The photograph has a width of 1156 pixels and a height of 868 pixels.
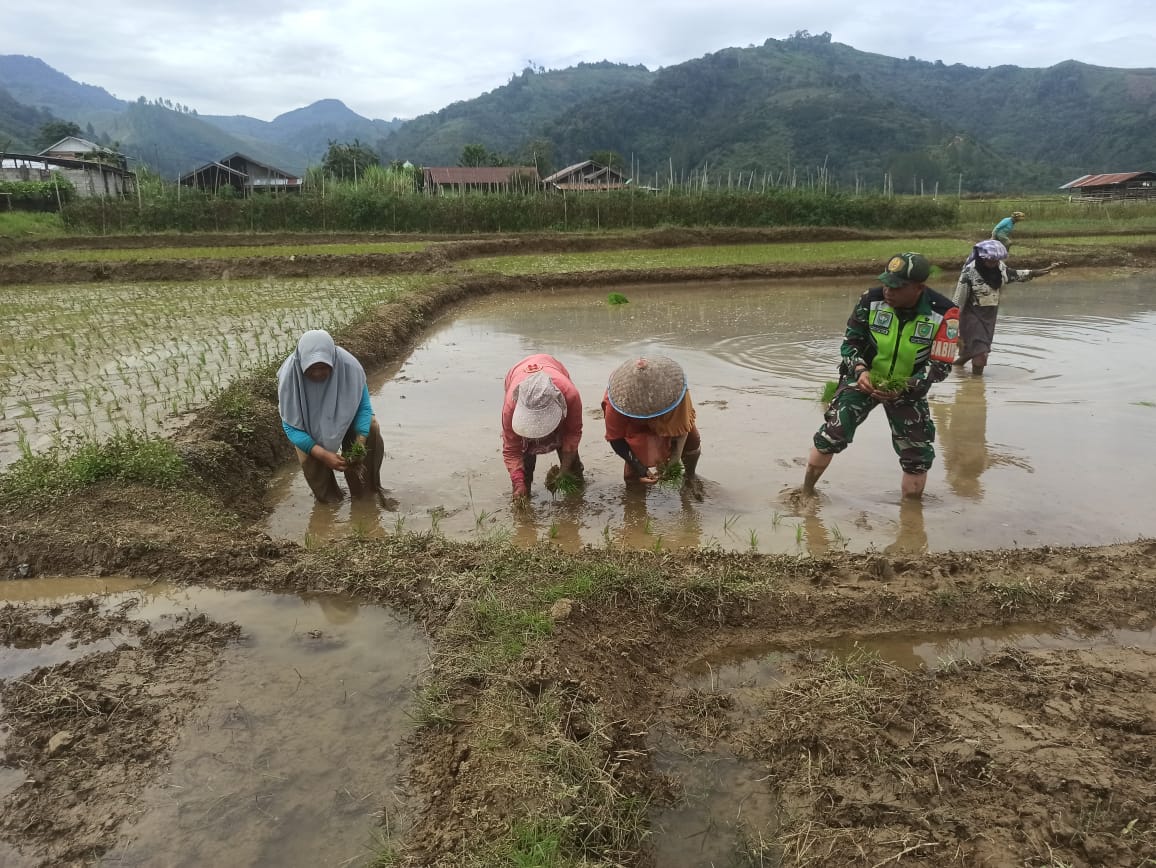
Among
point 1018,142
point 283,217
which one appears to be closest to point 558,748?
point 283,217

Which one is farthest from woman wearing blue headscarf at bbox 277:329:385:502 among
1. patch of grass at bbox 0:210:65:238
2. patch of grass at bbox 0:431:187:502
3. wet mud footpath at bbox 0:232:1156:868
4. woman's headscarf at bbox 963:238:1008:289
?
patch of grass at bbox 0:210:65:238

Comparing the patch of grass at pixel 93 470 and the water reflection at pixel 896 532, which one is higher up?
the patch of grass at pixel 93 470

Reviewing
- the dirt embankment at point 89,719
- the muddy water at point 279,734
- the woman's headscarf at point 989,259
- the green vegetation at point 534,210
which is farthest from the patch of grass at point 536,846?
the green vegetation at point 534,210

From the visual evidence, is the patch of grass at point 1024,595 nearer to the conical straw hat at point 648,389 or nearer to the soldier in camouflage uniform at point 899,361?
the soldier in camouflage uniform at point 899,361

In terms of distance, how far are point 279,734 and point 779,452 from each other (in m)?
4.17

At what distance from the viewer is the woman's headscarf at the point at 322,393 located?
4.51 metres

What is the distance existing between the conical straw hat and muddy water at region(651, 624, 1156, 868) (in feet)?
4.74

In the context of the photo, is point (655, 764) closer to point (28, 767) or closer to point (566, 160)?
point (28, 767)

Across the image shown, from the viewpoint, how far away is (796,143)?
6450 cm

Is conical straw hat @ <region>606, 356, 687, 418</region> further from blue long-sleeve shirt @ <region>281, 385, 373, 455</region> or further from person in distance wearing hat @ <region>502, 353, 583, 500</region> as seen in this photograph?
blue long-sleeve shirt @ <region>281, 385, 373, 455</region>

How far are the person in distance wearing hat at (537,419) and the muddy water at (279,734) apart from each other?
4.34 feet

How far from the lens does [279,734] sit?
2.61 meters

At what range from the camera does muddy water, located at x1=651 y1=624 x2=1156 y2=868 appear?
2.20 m

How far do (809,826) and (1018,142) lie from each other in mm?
98353
